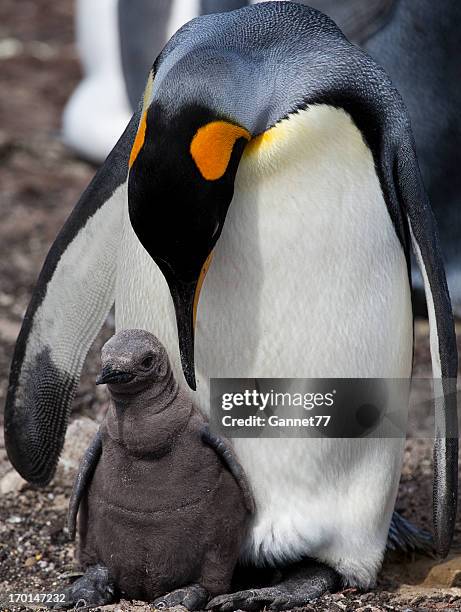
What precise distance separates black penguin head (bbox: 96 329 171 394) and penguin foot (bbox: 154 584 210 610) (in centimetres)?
49

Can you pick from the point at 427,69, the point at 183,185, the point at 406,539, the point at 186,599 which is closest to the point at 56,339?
the point at 186,599

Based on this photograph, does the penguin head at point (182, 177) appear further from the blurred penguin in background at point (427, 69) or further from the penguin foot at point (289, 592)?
the blurred penguin in background at point (427, 69)

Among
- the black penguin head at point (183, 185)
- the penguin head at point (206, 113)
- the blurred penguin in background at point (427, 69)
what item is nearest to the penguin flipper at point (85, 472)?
the penguin head at point (206, 113)

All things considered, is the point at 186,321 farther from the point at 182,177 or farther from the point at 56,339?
the point at 56,339

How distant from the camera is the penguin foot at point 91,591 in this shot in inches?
109

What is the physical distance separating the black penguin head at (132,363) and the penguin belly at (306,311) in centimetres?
10

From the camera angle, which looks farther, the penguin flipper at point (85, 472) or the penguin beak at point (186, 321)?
the penguin flipper at point (85, 472)

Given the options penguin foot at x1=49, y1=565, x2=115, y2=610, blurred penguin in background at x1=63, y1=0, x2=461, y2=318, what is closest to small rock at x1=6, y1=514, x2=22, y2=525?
penguin foot at x1=49, y1=565, x2=115, y2=610

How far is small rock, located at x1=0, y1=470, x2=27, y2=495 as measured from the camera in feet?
11.6

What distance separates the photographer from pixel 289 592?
283cm

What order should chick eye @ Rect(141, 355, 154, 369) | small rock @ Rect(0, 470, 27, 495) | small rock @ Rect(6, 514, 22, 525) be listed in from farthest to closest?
1. small rock @ Rect(0, 470, 27, 495)
2. small rock @ Rect(6, 514, 22, 525)
3. chick eye @ Rect(141, 355, 154, 369)

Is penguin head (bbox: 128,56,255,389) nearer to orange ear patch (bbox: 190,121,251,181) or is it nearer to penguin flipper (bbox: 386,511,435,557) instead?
orange ear patch (bbox: 190,121,251,181)

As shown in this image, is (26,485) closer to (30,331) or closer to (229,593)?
(30,331)

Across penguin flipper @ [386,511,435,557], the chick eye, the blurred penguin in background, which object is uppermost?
the blurred penguin in background
